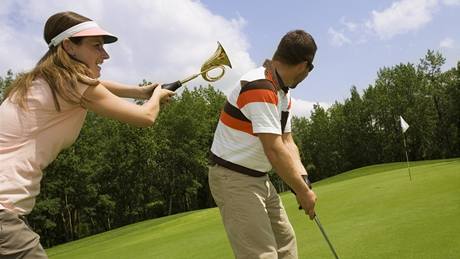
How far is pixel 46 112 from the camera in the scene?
8.16 ft

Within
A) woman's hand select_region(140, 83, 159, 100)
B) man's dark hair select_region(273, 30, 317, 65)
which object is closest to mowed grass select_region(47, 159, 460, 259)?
man's dark hair select_region(273, 30, 317, 65)

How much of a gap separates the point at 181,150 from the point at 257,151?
1968 inches

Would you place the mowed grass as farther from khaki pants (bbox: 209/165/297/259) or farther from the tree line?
the tree line

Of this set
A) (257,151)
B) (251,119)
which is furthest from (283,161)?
(251,119)

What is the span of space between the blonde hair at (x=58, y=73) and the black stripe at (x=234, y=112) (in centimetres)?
143

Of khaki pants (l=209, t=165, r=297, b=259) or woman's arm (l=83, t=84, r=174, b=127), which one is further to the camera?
khaki pants (l=209, t=165, r=297, b=259)

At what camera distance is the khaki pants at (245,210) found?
12.4ft

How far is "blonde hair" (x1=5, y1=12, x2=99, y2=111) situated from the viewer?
2492 millimetres

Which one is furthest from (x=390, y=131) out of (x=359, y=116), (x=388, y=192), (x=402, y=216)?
(x=402, y=216)

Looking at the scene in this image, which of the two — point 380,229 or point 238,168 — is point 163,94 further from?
point 380,229

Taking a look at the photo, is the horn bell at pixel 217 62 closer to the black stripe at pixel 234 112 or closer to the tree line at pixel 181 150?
the black stripe at pixel 234 112

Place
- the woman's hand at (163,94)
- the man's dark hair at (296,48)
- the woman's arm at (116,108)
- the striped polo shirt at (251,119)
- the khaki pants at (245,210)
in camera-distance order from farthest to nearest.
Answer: the man's dark hair at (296,48), the khaki pants at (245,210), the striped polo shirt at (251,119), the woman's hand at (163,94), the woman's arm at (116,108)

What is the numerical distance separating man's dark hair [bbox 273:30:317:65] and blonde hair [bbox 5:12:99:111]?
1.70 m

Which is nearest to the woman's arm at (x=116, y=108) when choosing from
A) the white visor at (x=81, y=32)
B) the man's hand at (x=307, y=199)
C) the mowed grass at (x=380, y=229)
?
the white visor at (x=81, y=32)
